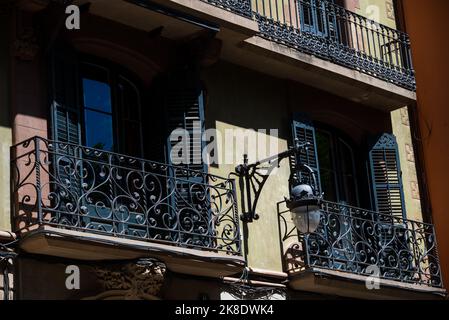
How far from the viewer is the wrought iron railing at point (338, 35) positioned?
15883 millimetres

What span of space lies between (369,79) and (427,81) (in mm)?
2197

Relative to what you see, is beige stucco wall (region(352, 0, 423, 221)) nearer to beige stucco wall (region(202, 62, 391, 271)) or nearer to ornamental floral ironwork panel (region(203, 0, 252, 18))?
beige stucco wall (region(202, 62, 391, 271))

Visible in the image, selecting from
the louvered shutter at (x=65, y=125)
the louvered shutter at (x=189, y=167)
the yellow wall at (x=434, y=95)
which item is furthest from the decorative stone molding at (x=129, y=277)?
the yellow wall at (x=434, y=95)

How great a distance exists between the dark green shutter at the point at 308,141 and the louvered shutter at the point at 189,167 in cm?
181

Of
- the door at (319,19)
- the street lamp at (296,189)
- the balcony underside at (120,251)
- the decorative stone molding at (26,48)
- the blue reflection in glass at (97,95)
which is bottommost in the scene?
the balcony underside at (120,251)

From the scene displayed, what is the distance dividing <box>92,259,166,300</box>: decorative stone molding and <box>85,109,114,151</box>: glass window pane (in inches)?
66.6

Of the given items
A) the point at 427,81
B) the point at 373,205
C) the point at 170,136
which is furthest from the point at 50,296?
the point at 427,81

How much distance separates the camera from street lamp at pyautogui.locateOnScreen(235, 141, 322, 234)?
1380 centimetres

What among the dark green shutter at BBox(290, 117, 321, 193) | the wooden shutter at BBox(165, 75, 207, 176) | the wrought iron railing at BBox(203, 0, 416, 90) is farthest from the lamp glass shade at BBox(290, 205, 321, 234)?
the wrought iron railing at BBox(203, 0, 416, 90)

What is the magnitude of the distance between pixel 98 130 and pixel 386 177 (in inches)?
195

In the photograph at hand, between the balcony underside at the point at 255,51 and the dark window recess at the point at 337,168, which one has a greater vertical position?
the balcony underside at the point at 255,51

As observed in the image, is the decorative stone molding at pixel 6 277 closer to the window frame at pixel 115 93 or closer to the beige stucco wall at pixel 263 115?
the window frame at pixel 115 93
